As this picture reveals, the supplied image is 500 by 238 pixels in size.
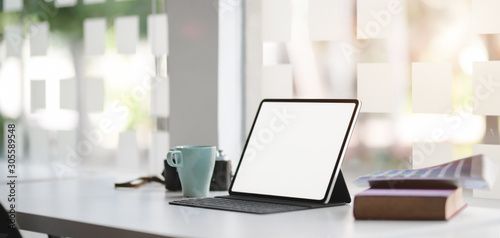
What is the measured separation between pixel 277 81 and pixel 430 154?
627 mm

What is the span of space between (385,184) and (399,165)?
2.09ft

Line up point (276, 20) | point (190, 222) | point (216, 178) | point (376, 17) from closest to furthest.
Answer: point (190, 222)
point (216, 178)
point (376, 17)
point (276, 20)

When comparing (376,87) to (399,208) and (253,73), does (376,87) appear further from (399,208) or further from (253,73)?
(399,208)

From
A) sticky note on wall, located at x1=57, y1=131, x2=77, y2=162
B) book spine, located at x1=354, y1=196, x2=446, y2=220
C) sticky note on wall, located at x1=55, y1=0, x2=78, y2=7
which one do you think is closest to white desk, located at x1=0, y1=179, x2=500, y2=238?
book spine, located at x1=354, y1=196, x2=446, y2=220

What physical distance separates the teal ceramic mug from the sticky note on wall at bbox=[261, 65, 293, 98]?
0.72m

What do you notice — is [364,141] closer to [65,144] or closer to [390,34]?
[390,34]

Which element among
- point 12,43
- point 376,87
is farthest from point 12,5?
point 376,87

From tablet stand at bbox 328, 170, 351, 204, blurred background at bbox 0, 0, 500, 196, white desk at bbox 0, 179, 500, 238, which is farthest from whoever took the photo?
blurred background at bbox 0, 0, 500, 196

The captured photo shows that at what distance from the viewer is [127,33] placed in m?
2.77

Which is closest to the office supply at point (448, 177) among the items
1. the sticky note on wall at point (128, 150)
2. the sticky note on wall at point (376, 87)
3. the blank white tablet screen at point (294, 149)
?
the blank white tablet screen at point (294, 149)

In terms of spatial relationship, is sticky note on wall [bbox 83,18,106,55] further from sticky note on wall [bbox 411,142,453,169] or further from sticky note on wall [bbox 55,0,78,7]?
sticky note on wall [bbox 411,142,453,169]

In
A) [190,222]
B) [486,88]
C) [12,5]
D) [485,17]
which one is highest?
[12,5]

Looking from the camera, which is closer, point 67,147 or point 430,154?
point 430,154

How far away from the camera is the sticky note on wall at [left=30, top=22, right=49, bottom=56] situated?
2.81m
